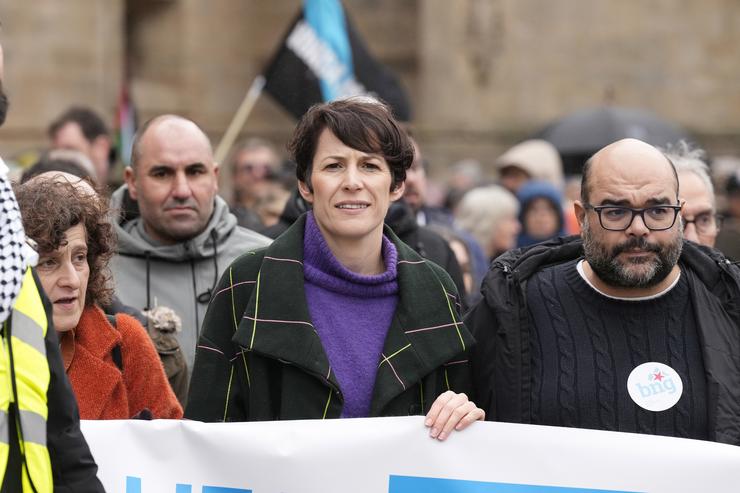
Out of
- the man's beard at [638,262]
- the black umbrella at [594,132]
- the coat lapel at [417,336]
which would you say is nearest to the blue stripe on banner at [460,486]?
the coat lapel at [417,336]

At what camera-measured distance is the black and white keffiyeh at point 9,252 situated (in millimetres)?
3725

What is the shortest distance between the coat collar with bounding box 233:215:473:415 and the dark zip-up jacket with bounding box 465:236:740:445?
0.12 m

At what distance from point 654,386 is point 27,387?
1.91 meters

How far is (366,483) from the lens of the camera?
4793 millimetres

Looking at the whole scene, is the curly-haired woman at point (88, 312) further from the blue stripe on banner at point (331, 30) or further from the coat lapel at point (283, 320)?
the blue stripe on banner at point (331, 30)

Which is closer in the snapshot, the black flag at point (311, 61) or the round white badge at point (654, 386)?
the round white badge at point (654, 386)

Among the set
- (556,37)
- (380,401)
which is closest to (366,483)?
(380,401)

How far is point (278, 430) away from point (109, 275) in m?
0.92

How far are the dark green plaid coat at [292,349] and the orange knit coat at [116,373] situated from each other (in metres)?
0.21

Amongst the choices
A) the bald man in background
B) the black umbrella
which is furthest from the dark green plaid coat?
the black umbrella

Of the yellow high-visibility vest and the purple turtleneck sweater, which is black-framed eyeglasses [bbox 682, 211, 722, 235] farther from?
the yellow high-visibility vest

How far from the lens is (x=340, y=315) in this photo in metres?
4.86

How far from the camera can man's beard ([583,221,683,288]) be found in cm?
483

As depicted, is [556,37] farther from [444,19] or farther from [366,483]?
[366,483]
